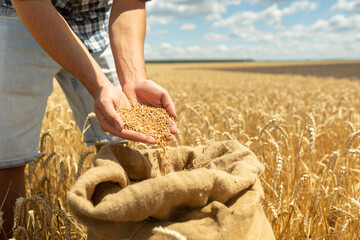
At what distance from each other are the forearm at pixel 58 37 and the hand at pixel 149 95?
0.22 m

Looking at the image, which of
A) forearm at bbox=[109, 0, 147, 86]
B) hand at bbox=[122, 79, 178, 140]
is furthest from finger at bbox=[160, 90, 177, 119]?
forearm at bbox=[109, 0, 147, 86]

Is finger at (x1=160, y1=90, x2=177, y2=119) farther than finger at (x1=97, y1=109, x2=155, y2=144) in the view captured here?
Yes

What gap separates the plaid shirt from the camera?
74.1 inches

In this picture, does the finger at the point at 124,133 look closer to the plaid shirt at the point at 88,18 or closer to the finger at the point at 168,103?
the finger at the point at 168,103

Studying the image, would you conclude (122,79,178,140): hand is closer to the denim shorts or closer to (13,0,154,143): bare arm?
(13,0,154,143): bare arm

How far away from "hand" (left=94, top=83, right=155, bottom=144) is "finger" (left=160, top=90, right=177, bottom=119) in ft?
0.77

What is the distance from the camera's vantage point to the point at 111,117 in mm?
1216

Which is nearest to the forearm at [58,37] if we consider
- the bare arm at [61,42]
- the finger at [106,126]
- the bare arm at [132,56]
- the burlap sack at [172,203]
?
the bare arm at [61,42]

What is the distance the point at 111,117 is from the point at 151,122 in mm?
287

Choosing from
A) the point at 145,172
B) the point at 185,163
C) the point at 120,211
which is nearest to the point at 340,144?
the point at 185,163

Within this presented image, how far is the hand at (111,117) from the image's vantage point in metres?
1.21

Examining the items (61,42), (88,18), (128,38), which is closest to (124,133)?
(61,42)

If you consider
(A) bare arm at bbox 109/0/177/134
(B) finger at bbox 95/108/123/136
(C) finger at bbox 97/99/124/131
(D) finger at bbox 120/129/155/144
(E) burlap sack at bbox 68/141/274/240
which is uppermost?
(A) bare arm at bbox 109/0/177/134

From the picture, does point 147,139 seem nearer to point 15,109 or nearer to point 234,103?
point 15,109
